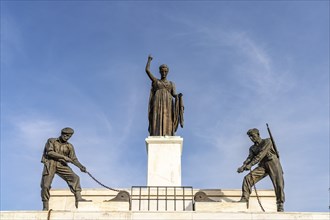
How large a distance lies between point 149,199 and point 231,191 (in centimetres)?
294

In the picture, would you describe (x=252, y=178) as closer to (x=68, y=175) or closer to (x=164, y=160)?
(x=164, y=160)

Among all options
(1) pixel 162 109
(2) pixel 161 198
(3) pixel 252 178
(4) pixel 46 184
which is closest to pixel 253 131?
(3) pixel 252 178

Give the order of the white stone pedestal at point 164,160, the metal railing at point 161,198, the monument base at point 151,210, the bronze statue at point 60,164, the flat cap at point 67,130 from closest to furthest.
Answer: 1. the monument base at point 151,210
2. the bronze statue at point 60,164
3. the flat cap at point 67,130
4. the metal railing at point 161,198
5. the white stone pedestal at point 164,160

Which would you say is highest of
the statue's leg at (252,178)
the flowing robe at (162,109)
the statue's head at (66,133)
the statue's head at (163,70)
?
the statue's head at (163,70)

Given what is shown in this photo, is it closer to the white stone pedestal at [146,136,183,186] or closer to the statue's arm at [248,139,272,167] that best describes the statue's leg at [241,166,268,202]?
the statue's arm at [248,139,272,167]

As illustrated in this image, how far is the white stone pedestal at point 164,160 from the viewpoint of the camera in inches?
701

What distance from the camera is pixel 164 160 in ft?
59.5

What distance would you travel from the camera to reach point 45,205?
46.9ft

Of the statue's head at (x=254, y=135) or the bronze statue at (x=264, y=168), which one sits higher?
the statue's head at (x=254, y=135)

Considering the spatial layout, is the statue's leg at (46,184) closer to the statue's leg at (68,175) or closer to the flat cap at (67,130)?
the statue's leg at (68,175)

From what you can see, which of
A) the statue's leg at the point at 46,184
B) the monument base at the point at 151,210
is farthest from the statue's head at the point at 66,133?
the monument base at the point at 151,210

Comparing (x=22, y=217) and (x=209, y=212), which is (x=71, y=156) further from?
(x=209, y=212)

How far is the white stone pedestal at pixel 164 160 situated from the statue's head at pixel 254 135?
3743 millimetres

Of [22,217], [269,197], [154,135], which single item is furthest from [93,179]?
[269,197]
